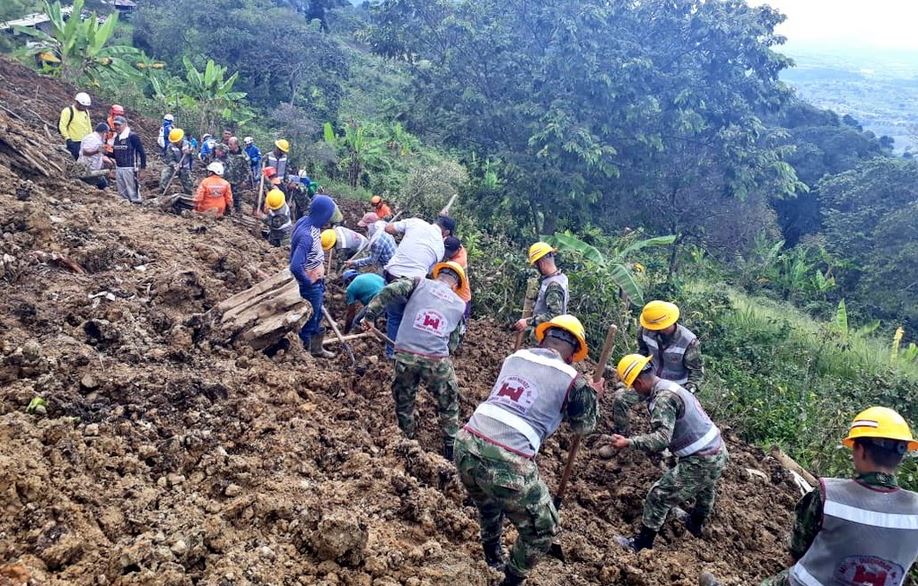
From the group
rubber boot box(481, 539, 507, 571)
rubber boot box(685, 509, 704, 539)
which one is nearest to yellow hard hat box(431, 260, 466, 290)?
rubber boot box(481, 539, 507, 571)

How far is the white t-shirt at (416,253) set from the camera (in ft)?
21.4

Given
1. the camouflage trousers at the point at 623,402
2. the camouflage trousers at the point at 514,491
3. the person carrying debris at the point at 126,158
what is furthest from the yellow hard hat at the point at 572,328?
the person carrying debris at the point at 126,158

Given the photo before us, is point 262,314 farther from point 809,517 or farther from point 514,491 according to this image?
point 809,517

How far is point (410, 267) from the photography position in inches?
257

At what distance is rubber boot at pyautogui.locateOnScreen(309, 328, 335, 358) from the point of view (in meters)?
6.23

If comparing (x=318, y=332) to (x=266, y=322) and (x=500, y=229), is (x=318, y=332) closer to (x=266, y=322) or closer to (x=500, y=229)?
(x=266, y=322)

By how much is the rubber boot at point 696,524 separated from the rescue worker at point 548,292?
224 centimetres

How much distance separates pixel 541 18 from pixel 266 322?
10071mm

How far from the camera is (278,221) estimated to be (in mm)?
9297

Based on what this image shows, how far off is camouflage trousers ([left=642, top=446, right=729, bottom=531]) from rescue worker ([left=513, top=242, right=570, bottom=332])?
2200mm

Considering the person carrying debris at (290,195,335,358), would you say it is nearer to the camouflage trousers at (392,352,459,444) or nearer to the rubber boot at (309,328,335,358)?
the rubber boot at (309,328,335,358)

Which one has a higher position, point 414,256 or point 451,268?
point 451,268

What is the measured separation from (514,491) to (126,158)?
854 centimetres

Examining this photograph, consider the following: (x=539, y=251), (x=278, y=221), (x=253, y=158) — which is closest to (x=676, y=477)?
(x=539, y=251)
